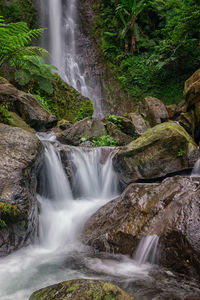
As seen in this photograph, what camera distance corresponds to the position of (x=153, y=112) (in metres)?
8.65

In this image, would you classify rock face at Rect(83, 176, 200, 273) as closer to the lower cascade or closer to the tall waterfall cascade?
the lower cascade

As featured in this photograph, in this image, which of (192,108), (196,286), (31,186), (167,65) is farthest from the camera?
(167,65)

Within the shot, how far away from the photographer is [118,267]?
267 centimetres

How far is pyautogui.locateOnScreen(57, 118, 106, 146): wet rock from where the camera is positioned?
691 centimetres

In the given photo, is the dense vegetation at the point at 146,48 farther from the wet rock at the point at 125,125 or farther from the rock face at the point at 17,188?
the rock face at the point at 17,188

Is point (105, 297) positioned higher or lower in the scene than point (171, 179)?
lower

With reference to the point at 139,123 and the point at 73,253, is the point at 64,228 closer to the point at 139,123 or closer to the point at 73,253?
the point at 73,253

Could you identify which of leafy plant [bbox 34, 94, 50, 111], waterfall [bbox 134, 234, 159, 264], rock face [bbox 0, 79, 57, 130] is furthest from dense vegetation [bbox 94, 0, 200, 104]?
waterfall [bbox 134, 234, 159, 264]

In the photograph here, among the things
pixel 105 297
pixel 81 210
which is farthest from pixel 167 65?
pixel 105 297

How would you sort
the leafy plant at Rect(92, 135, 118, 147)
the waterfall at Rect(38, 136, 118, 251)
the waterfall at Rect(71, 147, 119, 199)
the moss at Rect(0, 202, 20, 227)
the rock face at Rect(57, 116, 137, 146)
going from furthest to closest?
the rock face at Rect(57, 116, 137, 146) < the leafy plant at Rect(92, 135, 118, 147) < the waterfall at Rect(71, 147, 119, 199) < the waterfall at Rect(38, 136, 118, 251) < the moss at Rect(0, 202, 20, 227)

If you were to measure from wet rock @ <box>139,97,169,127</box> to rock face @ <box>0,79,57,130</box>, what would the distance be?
4067 millimetres

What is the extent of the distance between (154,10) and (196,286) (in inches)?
618

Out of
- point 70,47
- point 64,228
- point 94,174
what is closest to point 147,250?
point 64,228

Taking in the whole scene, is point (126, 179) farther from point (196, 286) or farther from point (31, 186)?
point (196, 286)
